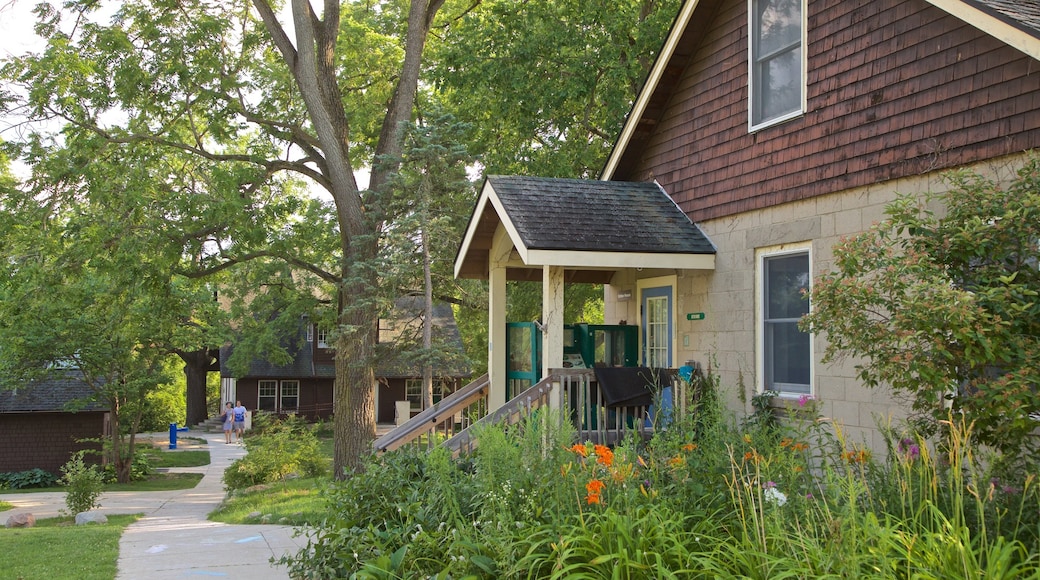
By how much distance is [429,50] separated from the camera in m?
22.6

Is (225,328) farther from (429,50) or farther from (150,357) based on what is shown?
(429,50)

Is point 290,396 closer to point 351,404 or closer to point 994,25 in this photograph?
point 351,404

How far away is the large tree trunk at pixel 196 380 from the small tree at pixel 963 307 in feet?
125

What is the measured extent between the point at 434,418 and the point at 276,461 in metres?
9.93

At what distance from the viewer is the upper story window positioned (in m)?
9.36

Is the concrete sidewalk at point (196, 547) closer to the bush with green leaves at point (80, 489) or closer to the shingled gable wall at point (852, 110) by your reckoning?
the bush with green leaves at point (80, 489)

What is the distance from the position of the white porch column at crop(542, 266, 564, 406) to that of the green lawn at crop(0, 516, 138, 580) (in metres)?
4.91

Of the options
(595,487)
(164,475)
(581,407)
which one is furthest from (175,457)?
(595,487)

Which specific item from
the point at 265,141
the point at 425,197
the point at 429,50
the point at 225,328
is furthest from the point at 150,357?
the point at 425,197

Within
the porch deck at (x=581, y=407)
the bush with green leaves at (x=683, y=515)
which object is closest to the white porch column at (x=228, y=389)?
the porch deck at (x=581, y=407)

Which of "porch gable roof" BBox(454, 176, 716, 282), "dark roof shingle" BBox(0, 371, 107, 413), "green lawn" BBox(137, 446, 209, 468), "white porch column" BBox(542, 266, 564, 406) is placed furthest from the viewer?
"green lawn" BBox(137, 446, 209, 468)

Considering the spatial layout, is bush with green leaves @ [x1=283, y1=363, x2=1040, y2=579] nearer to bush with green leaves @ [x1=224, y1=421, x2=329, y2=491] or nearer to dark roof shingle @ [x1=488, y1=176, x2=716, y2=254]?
dark roof shingle @ [x1=488, y1=176, x2=716, y2=254]

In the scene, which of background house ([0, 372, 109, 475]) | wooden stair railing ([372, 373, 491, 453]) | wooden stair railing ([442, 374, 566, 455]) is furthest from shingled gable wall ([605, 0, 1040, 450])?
background house ([0, 372, 109, 475])

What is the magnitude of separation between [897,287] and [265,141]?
16.8 meters
